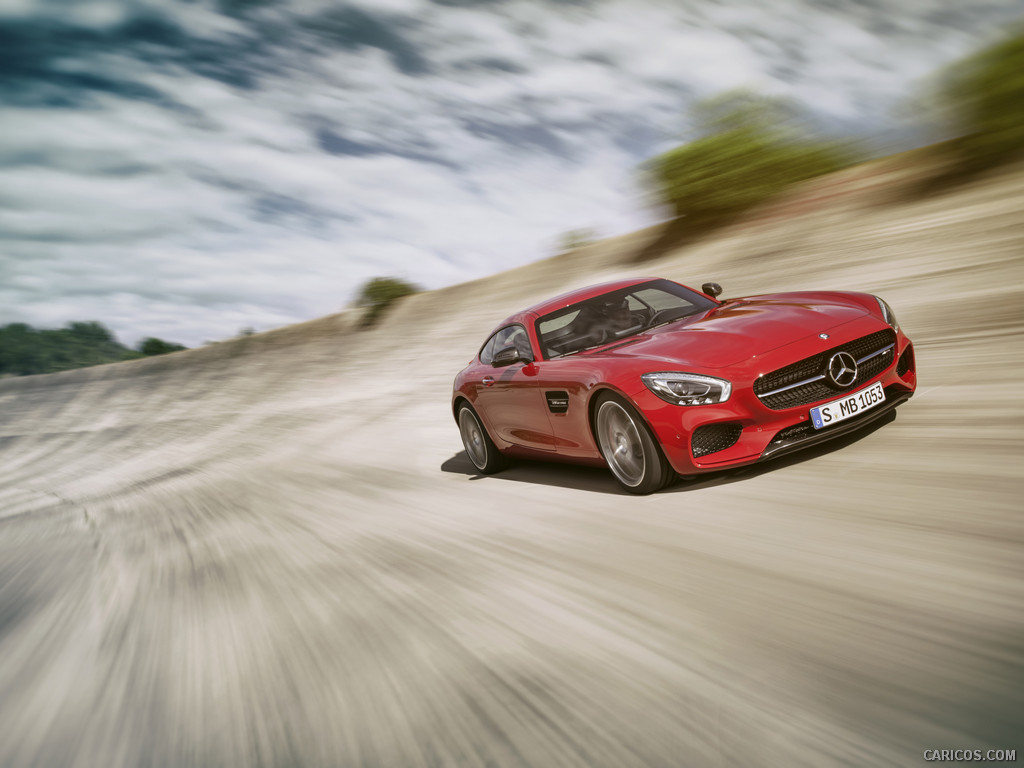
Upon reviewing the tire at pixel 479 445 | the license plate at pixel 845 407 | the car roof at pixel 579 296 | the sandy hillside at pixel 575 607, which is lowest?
the sandy hillside at pixel 575 607

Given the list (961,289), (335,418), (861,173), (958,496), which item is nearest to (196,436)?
(335,418)

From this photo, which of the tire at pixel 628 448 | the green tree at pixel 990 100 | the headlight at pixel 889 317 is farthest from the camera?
the green tree at pixel 990 100

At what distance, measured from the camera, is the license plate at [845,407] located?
12.8ft

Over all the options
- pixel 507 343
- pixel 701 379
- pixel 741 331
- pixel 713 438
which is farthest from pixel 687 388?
pixel 507 343

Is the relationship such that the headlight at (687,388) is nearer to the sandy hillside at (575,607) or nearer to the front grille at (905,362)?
the sandy hillside at (575,607)

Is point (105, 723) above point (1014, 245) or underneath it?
underneath

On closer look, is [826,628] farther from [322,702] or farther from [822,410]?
[822,410]

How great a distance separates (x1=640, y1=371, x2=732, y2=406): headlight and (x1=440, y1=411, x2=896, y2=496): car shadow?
22.0 inches

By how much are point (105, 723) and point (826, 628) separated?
2.41 m

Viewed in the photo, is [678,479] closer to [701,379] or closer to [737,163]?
[701,379]

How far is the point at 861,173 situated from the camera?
11.9 meters

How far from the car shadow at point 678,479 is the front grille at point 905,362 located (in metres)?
0.36

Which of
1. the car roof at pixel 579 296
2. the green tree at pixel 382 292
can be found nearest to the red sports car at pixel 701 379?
the car roof at pixel 579 296

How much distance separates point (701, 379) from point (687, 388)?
9cm
